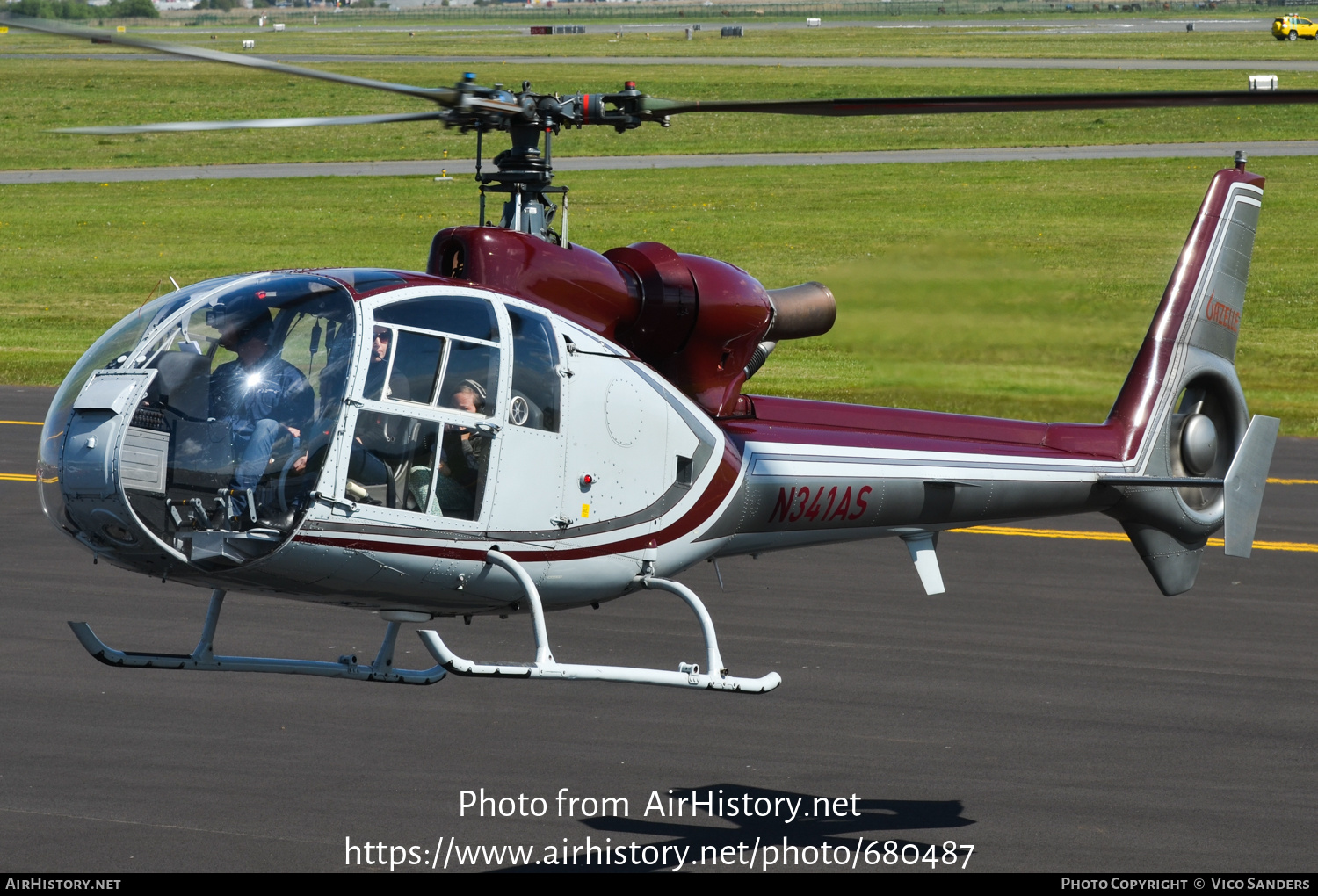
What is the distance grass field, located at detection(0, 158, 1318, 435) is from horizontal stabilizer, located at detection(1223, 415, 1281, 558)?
5145mm

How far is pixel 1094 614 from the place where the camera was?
14.8 meters

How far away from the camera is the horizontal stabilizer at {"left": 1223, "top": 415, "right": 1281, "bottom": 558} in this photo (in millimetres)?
10031

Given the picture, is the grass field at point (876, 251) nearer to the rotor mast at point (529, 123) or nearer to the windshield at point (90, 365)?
the rotor mast at point (529, 123)

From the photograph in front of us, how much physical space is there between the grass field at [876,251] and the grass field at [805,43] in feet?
125

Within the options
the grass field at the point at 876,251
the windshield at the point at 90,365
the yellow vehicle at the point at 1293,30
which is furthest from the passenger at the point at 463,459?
the yellow vehicle at the point at 1293,30

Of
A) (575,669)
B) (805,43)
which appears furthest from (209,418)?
(805,43)

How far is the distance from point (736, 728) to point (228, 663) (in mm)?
4309

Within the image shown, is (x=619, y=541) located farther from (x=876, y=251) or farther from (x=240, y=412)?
(x=876, y=251)

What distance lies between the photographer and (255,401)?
7684 mm

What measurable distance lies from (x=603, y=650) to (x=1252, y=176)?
268 inches

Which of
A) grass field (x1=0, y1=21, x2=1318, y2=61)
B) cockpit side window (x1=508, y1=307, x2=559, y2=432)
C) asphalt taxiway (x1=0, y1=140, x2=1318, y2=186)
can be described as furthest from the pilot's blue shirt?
grass field (x1=0, y1=21, x2=1318, y2=61)

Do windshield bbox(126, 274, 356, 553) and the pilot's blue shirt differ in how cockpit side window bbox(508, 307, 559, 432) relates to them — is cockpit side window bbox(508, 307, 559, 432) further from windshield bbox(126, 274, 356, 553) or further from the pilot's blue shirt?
the pilot's blue shirt

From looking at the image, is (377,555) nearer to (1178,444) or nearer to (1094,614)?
(1178,444)

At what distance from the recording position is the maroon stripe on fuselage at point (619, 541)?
8.00m
